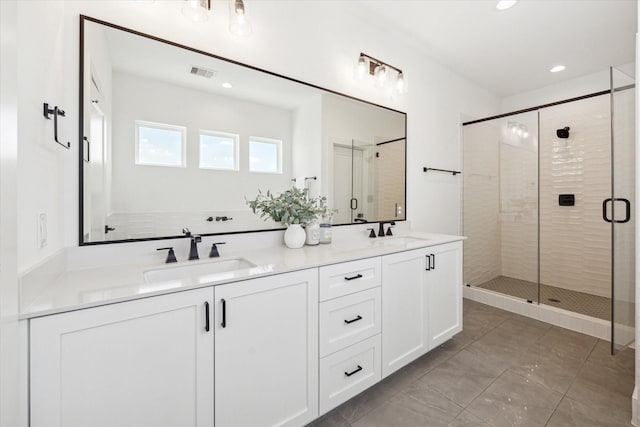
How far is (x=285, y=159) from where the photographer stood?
187cm

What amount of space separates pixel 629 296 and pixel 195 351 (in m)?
2.70

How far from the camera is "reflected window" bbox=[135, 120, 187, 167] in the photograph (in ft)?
4.56

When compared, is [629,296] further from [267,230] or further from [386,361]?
[267,230]

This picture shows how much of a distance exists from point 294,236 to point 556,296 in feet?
10.2

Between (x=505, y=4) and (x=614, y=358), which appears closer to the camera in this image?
(x=614, y=358)

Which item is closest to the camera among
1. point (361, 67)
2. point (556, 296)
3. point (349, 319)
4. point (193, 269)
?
point (193, 269)

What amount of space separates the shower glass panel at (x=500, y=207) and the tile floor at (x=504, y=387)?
3.27ft

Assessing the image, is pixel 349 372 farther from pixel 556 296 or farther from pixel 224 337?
pixel 556 296

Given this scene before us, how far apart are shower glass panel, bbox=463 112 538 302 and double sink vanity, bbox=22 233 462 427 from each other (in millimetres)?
1969

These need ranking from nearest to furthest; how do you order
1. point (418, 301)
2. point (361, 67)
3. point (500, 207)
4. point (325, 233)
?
1. point (418, 301)
2. point (325, 233)
3. point (361, 67)
4. point (500, 207)

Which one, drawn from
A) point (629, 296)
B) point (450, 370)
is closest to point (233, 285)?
point (450, 370)

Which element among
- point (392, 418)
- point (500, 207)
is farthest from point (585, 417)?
point (500, 207)

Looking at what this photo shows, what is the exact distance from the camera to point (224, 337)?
1.07 metres

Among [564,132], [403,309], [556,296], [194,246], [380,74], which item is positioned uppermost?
[380,74]
